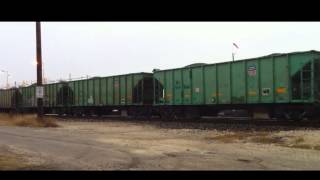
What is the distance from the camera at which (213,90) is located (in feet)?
97.7

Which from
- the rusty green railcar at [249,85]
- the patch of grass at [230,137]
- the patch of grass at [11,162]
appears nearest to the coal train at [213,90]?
the rusty green railcar at [249,85]

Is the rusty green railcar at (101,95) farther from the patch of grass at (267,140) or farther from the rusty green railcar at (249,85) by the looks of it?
the patch of grass at (267,140)

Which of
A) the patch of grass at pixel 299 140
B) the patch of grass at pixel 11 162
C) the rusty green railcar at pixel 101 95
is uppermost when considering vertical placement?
the rusty green railcar at pixel 101 95

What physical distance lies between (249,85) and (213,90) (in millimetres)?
2878

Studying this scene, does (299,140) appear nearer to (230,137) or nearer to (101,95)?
(230,137)

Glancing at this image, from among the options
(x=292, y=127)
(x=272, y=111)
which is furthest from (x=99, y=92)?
(x=292, y=127)

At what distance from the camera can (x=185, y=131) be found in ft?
75.1

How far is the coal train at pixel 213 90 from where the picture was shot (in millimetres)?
24641

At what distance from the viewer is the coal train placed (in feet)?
80.8

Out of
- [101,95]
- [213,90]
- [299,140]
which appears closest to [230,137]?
[299,140]

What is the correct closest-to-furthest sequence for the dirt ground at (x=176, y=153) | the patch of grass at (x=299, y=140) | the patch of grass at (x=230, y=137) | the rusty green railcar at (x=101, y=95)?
the dirt ground at (x=176, y=153) < the patch of grass at (x=299, y=140) < the patch of grass at (x=230, y=137) < the rusty green railcar at (x=101, y=95)

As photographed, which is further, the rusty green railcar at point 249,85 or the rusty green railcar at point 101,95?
the rusty green railcar at point 101,95
